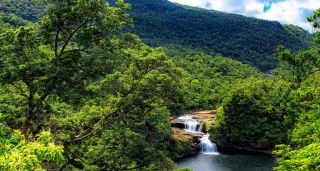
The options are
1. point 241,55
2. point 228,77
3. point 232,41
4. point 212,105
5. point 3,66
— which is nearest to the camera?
point 3,66

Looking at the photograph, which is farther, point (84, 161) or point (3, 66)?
point (84, 161)

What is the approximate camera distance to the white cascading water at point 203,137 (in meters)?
48.6

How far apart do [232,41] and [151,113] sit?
14170 cm

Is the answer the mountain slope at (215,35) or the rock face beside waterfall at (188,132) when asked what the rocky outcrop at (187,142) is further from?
the mountain slope at (215,35)

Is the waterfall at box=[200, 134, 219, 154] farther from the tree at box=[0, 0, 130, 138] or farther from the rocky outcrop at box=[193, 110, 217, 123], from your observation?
the tree at box=[0, 0, 130, 138]

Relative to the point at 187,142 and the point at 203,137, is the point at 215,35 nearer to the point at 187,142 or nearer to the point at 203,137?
the point at 203,137

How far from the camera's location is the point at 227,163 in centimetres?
4203

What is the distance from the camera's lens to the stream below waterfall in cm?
3986

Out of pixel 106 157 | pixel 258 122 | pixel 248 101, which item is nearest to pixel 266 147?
pixel 258 122

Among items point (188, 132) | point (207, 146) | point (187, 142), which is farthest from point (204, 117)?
point (187, 142)

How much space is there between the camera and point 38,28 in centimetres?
1473

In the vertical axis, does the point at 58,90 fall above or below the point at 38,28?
below

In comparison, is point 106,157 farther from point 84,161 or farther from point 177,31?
point 177,31

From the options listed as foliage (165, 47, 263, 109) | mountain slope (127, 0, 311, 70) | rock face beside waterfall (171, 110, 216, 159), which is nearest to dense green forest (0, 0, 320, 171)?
rock face beside waterfall (171, 110, 216, 159)
